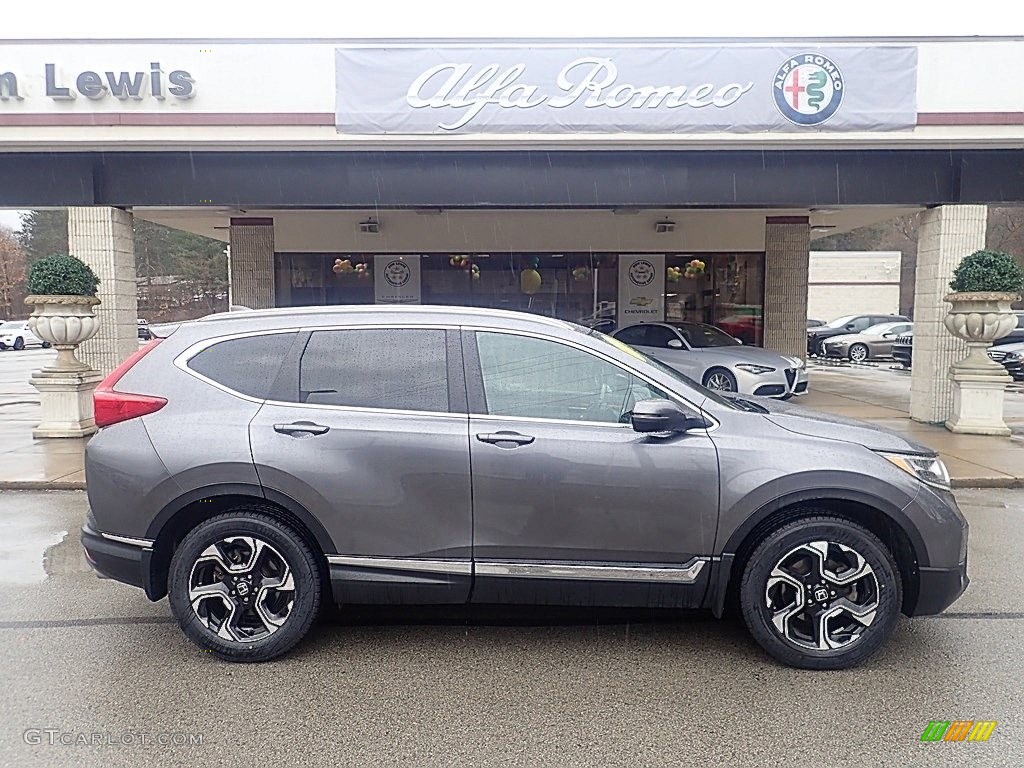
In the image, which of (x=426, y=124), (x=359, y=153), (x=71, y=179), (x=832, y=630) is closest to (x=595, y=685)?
(x=832, y=630)

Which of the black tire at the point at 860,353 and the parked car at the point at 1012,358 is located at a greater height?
the parked car at the point at 1012,358

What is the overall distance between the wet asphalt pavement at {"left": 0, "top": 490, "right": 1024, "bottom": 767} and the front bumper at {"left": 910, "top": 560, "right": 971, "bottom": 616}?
298 mm

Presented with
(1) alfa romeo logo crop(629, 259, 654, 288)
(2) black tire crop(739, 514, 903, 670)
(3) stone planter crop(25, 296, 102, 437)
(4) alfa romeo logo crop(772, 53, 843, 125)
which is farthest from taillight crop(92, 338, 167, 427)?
(1) alfa romeo logo crop(629, 259, 654, 288)

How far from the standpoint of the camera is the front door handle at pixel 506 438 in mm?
4016

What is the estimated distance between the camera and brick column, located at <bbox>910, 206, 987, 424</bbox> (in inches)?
449

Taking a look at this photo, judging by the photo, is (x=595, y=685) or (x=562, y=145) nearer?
(x=595, y=685)

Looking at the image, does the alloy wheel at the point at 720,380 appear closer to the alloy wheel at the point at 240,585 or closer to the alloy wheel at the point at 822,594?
the alloy wheel at the point at 822,594

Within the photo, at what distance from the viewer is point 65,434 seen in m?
10.6

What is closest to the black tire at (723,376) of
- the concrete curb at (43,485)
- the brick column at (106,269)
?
the brick column at (106,269)

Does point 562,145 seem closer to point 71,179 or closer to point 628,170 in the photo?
point 628,170

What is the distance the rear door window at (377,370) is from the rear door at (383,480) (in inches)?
0.5

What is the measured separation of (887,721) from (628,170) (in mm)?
8778

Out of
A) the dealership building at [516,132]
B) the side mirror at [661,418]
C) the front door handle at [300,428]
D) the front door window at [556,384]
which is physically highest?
the dealership building at [516,132]

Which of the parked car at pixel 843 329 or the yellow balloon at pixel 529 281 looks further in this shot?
the parked car at pixel 843 329
